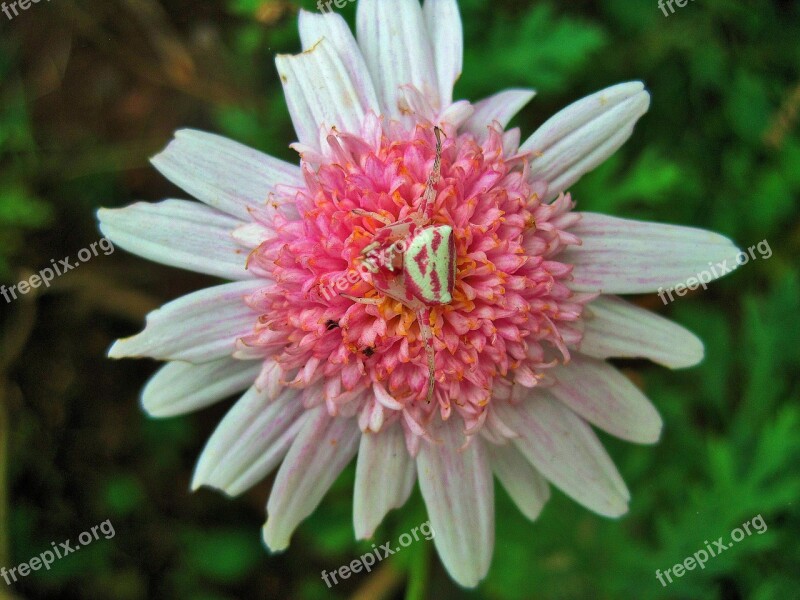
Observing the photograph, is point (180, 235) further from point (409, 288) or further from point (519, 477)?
point (519, 477)

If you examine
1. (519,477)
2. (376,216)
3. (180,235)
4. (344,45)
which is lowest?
(519,477)

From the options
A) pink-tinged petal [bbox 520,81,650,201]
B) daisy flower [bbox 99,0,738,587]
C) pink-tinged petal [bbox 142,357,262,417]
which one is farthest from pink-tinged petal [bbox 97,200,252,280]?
pink-tinged petal [bbox 520,81,650,201]

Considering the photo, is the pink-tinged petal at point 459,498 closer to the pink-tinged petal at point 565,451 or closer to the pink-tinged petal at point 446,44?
the pink-tinged petal at point 565,451

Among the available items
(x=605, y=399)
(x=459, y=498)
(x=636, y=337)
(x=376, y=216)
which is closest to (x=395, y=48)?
(x=376, y=216)

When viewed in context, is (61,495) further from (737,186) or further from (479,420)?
(737,186)

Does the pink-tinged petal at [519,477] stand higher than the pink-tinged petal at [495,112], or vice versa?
the pink-tinged petal at [495,112]

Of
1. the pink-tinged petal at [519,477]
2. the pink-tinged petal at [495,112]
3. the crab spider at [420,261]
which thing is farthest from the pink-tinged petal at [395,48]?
the pink-tinged petal at [519,477]
